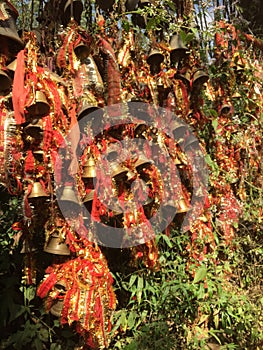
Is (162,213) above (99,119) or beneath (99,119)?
beneath

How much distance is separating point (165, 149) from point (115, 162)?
445mm

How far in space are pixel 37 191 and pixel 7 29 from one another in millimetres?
706

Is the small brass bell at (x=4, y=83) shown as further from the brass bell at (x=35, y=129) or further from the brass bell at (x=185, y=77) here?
the brass bell at (x=185, y=77)

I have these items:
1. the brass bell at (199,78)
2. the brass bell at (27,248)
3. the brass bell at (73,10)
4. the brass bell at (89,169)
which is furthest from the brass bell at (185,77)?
the brass bell at (27,248)

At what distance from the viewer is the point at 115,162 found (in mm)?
2002

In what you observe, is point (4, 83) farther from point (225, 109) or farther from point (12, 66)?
point (225, 109)

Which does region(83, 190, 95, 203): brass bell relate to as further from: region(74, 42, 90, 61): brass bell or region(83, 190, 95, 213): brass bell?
region(74, 42, 90, 61): brass bell

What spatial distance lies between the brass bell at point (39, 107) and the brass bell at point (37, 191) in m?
0.31

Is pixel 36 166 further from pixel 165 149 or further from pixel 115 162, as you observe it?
pixel 165 149

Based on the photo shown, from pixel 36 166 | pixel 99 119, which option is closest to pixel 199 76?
pixel 99 119

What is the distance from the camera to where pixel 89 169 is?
1.91 m

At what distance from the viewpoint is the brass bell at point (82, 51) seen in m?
2.01

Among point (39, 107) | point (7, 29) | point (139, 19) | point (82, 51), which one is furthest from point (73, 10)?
point (39, 107)

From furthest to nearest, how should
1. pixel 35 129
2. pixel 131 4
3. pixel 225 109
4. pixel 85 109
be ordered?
pixel 225 109 → pixel 131 4 → pixel 85 109 → pixel 35 129
